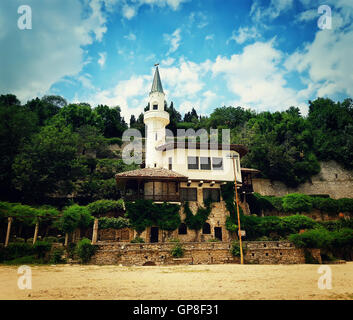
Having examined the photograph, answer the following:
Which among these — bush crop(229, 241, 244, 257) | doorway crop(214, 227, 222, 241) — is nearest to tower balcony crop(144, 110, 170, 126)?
doorway crop(214, 227, 222, 241)

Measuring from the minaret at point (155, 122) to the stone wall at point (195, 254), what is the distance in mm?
12814

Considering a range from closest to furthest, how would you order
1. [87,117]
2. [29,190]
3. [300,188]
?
[29,190] < [300,188] < [87,117]

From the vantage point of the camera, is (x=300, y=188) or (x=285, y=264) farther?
(x=300, y=188)

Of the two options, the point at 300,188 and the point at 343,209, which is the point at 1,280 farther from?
the point at 300,188

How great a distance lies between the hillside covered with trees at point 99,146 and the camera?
2994cm

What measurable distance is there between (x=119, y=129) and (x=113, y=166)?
20885 mm

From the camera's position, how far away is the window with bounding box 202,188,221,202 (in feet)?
86.8

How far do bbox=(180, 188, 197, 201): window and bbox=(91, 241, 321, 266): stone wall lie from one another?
600cm

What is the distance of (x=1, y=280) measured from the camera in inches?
483

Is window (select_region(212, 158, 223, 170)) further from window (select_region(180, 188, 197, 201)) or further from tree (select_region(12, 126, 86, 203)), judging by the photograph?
tree (select_region(12, 126, 86, 203))

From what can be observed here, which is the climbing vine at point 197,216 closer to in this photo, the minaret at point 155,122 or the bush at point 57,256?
the minaret at point 155,122

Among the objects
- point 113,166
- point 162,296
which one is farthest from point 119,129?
point 162,296

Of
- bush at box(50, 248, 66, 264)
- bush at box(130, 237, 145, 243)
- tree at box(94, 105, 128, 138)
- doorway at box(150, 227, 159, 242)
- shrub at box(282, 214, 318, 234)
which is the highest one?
tree at box(94, 105, 128, 138)

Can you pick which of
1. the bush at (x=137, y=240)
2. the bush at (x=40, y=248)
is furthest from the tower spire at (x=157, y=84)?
the bush at (x=40, y=248)
